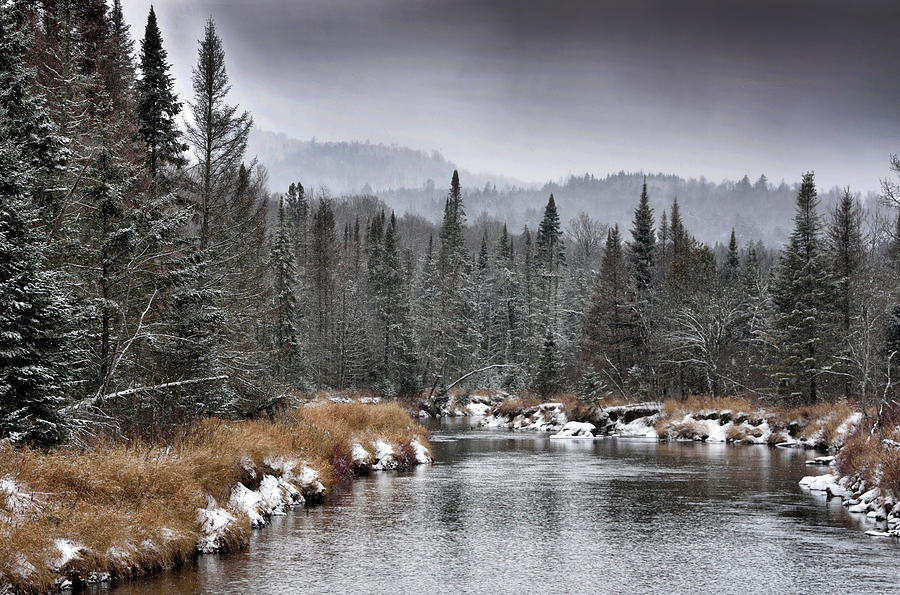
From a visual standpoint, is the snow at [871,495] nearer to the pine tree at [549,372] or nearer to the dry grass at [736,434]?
the dry grass at [736,434]

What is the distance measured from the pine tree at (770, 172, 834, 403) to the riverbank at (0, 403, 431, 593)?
31.5m

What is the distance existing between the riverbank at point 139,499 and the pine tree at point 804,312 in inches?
1240

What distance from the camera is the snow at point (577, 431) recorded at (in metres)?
45.6

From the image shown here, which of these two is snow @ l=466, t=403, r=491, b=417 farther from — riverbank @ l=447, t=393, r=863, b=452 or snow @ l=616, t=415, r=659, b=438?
snow @ l=616, t=415, r=659, b=438

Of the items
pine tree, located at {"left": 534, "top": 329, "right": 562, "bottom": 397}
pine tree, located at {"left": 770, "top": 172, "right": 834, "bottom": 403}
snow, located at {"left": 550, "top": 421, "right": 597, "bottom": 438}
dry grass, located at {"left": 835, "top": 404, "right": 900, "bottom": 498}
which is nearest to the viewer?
dry grass, located at {"left": 835, "top": 404, "right": 900, "bottom": 498}

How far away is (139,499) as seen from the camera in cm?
1199

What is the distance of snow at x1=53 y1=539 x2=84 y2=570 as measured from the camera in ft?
32.0

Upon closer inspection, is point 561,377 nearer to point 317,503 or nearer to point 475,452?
point 475,452

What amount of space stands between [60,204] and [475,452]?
829 inches

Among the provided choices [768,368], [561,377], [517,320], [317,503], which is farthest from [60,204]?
[517,320]

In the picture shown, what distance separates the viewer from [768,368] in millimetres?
41812

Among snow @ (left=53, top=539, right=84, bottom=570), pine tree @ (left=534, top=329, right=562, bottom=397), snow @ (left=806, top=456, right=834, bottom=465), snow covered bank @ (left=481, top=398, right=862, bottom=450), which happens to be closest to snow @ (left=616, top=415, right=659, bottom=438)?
snow covered bank @ (left=481, top=398, right=862, bottom=450)

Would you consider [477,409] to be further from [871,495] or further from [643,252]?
[871,495]

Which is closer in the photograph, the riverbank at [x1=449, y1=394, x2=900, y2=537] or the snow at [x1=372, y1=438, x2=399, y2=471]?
the riverbank at [x1=449, y1=394, x2=900, y2=537]
